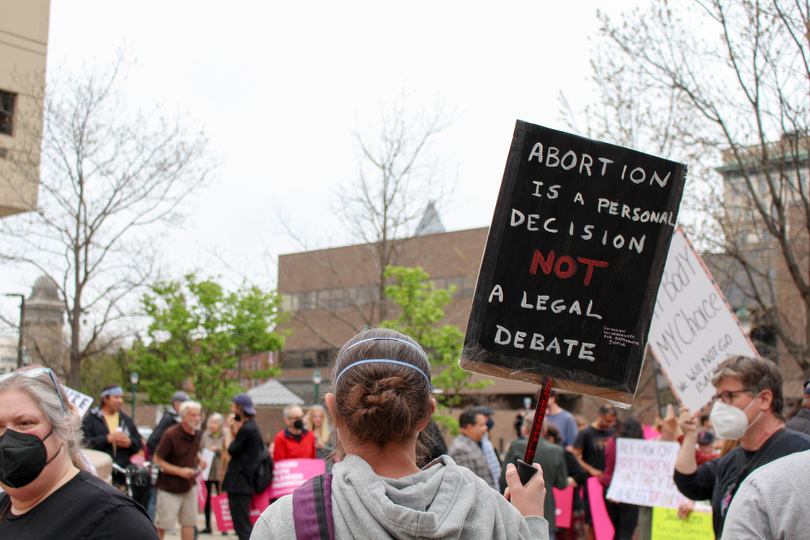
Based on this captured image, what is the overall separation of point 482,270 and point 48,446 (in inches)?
65.7

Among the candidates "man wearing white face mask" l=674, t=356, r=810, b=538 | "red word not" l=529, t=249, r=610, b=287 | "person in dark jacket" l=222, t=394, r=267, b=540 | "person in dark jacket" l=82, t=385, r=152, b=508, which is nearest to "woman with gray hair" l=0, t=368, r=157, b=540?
"red word not" l=529, t=249, r=610, b=287

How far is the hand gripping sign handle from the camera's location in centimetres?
250

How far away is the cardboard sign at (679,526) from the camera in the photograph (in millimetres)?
8008

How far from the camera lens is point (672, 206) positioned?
306cm

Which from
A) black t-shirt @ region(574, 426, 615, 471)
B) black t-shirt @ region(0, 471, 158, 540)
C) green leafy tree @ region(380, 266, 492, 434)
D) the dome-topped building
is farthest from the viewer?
green leafy tree @ region(380, 266, 492, 434)

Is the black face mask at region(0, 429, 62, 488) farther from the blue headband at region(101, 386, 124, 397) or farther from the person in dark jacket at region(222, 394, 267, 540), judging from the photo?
the blue headband at region(101, 386, 124, 397)

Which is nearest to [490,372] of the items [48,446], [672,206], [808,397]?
[672,206]

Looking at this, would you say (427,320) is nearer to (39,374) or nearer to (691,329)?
(691,329)

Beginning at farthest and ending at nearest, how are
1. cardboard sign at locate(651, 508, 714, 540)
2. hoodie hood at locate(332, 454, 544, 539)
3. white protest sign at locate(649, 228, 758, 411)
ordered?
cardboard sign at locate(651, 508, 714, 540), white protest sign at locate(649, 228, 758, 411), hoodie hood at locate(332, 454, 544, 539)

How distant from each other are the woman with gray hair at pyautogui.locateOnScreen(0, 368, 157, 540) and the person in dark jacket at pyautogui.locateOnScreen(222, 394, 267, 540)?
6.76 metres

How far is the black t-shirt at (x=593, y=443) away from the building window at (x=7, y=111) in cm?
1353

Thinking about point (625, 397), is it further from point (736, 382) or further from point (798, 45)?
point (798, 45)

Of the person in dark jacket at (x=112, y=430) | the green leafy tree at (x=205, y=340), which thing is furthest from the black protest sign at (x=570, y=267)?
the green leafy tree at (x=205, y=340)

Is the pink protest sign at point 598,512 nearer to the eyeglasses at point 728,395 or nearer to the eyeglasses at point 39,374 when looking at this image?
the eyeglasses at point 728,395
